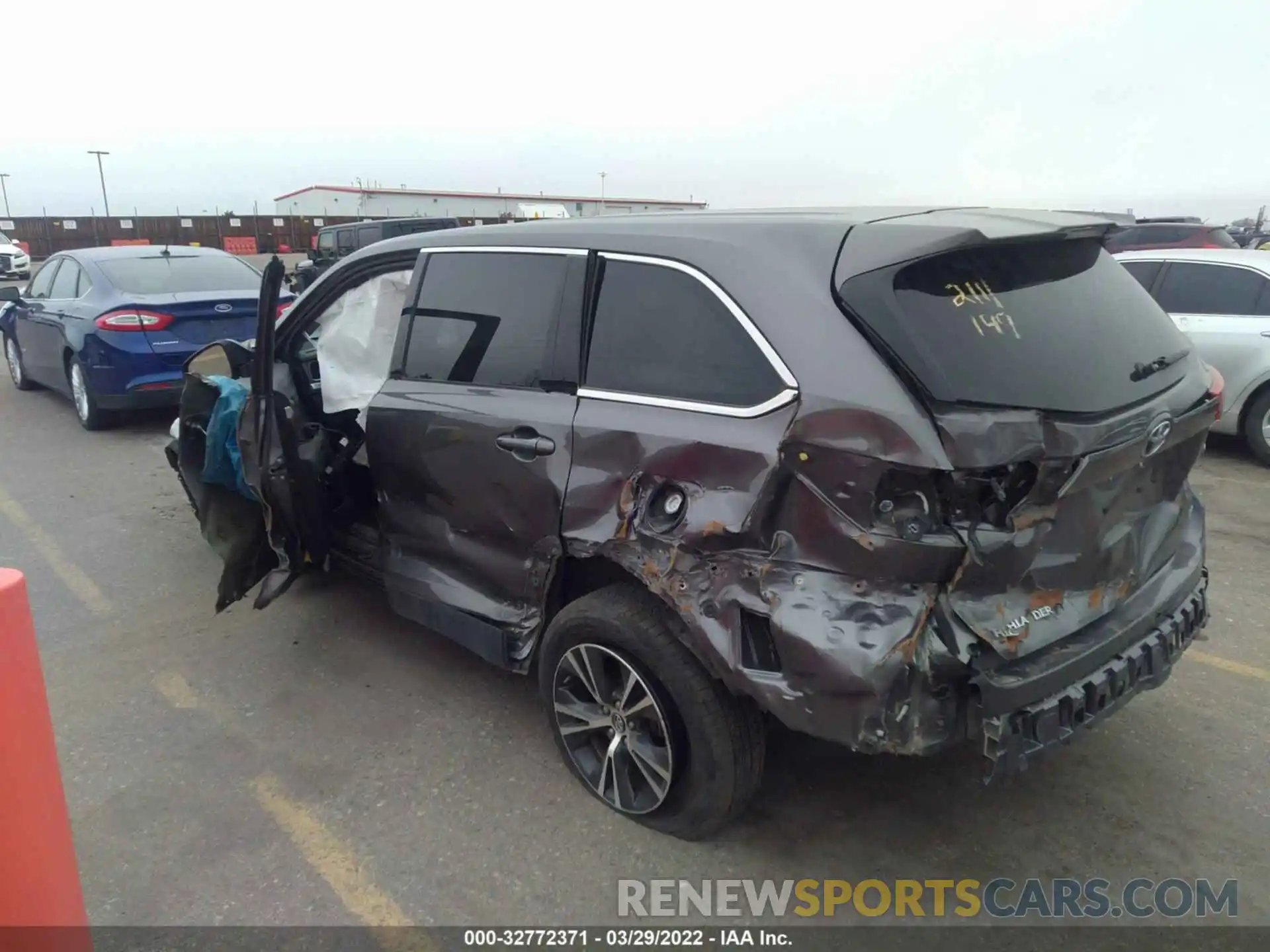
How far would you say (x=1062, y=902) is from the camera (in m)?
2.57

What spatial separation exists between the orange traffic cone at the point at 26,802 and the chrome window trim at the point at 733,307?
175cm

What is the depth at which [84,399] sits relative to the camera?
791 centimetres

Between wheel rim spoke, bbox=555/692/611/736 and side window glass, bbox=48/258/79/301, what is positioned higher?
side window glass, bbox=48/258/79/301

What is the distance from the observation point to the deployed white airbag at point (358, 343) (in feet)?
13.1

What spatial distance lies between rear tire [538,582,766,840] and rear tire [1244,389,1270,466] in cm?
608

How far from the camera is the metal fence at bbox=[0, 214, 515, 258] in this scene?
130 feet

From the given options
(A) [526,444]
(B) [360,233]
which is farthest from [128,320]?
(B) [360,233]

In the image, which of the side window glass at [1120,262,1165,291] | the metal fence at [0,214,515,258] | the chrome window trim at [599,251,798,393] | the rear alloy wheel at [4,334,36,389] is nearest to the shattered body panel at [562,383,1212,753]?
the chrome window trim at [599,251,798,393]

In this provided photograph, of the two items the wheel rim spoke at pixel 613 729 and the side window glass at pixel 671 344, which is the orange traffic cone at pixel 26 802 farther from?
the side window glass at pixel 671 344

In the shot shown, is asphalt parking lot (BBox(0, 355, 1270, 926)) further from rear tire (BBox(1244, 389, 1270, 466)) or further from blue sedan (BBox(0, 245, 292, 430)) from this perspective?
blue sedan (BBox(0, 245, 292, 430))

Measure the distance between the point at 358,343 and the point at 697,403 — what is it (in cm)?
214

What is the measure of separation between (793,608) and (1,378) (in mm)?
12011

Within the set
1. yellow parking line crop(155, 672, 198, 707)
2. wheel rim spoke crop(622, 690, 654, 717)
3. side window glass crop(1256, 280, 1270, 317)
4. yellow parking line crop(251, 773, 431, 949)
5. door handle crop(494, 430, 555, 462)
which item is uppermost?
side window glass crop(1256, 280, 1270, 317)

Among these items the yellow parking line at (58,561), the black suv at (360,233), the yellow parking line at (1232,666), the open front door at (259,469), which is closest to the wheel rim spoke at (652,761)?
the open front door at (259,469)
